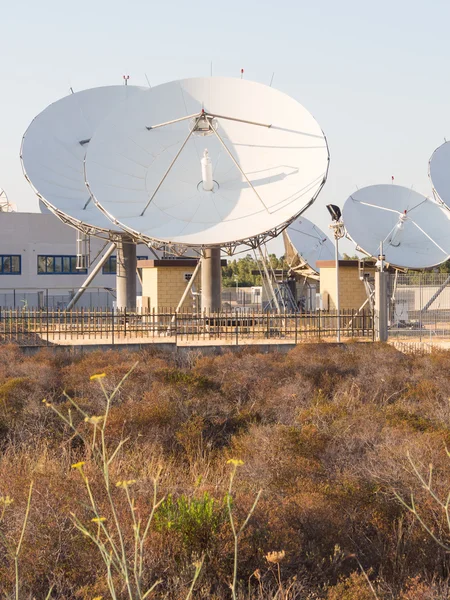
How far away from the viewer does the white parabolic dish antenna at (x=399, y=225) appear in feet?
140

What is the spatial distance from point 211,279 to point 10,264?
31723 millimetres

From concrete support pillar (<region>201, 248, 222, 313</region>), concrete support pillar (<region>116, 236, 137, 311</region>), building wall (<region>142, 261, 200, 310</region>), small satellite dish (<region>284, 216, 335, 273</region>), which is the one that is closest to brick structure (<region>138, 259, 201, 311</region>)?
building wall (<region>142, 261, 200, 310</region>)

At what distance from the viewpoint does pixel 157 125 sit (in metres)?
34.8

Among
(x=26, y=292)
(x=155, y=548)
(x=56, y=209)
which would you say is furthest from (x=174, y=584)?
(x=26, y=292)

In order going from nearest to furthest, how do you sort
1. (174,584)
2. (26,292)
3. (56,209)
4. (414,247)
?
(174,584)
(56,209)
(414,247)
(26,292)

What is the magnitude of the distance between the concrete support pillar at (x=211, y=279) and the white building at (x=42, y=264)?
86.3 ft

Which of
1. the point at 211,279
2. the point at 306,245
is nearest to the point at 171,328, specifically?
the point at 211,279

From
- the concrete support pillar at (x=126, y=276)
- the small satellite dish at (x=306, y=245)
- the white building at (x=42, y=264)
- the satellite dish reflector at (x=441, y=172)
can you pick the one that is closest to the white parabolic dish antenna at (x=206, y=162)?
the concrete support pillar at (x=126, y=276)

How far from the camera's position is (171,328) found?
31391 millimetres

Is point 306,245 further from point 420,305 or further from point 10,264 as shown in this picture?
point 10,264

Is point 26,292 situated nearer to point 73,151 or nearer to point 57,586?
point 73,151

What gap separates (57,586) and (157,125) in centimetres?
2883

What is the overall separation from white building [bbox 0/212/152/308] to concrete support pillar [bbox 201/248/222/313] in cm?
2631

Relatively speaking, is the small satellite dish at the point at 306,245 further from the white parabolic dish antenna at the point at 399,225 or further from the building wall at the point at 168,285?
the building wall at the point at 168,285
